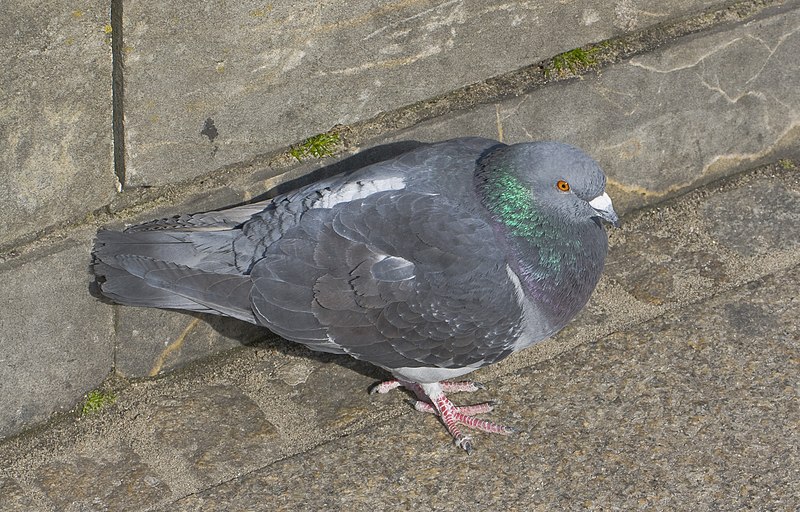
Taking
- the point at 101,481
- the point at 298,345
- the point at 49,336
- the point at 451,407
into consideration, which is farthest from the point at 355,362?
the point at 49,336

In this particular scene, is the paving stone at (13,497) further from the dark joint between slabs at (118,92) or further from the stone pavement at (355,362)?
the dark joint between slabs at (118,92)

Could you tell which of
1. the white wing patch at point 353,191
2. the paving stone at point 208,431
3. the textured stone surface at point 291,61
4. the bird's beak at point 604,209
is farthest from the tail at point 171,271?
the bird's beak at point 604,209

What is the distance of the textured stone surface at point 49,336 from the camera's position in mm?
3566

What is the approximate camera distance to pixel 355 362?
162 inches

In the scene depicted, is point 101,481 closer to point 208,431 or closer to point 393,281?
point 208,431

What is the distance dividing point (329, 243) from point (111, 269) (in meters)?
0.79

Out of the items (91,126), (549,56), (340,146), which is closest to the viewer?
(91,126)

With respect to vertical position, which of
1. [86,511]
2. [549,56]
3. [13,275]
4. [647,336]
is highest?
[13,275]

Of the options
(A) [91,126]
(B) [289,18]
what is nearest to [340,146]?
(B) [289,18]

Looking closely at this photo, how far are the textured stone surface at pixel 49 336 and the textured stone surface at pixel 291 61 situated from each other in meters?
0.43

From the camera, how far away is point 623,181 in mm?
4582

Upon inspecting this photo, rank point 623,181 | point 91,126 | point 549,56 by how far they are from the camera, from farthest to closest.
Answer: point 623,181 → point 549,56 → point 91,126

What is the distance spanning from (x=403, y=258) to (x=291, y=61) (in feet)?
2.83

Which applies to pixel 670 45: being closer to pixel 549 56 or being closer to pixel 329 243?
pixel 549 56
